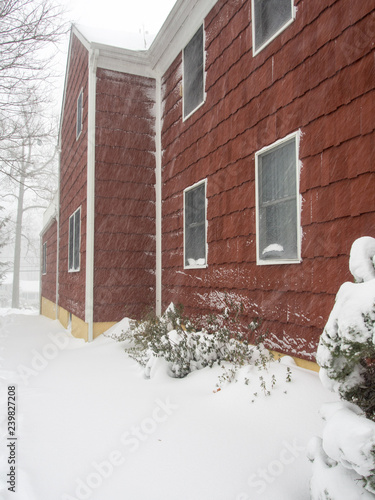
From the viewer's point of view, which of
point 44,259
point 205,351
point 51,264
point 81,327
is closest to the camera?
point 205,351

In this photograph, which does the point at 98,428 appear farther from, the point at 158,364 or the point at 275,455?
the point at 275,455

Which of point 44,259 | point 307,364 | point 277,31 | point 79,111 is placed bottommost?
point 307,364

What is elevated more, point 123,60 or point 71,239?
point 123,60

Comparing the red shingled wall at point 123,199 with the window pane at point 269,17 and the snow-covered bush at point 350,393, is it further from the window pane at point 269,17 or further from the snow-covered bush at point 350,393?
the snow-covered bush at point 350,393

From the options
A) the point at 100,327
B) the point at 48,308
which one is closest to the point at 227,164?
the point at 100,327

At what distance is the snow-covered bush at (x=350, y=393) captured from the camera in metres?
1.95

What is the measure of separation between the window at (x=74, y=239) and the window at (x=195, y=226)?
3586mm

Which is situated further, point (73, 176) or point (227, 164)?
point (73, 176)

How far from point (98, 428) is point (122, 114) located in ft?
22.5

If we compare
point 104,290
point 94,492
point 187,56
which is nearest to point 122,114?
point 187,56

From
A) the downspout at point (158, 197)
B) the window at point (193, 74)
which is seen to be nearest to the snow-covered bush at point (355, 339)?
the window at point (193, 74)

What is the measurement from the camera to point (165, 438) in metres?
3.19

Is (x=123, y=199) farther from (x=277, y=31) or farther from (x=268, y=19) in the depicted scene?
(x=277, y=31)

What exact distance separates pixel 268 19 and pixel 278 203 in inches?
95.2
